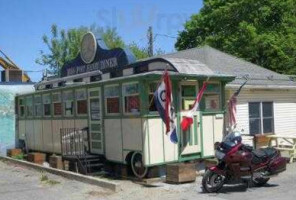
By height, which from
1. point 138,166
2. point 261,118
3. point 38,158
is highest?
point 261,118

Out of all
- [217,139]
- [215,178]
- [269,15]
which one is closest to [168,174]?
[215,178]

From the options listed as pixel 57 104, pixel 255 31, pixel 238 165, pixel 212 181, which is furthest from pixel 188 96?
pixel 255 31

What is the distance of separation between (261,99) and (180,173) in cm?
764

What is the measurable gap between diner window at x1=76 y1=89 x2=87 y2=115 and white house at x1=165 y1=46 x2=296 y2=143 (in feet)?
16.3

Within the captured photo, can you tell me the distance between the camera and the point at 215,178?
1088 cm

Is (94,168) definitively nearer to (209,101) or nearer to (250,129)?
(209,101)

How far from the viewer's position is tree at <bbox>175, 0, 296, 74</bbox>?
29.8 metres

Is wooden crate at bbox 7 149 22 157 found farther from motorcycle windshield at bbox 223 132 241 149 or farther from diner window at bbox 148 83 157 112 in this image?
motorcycle windshield at bbox 223 132 241 149

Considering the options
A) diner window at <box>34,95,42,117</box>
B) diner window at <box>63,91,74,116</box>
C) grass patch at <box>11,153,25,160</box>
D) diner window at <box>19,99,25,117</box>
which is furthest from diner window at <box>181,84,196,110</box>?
diner window at <box>19,99,25,117</box>

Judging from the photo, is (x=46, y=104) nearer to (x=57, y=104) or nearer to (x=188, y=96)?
(x=57, y=104)

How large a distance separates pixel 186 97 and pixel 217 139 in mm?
1749

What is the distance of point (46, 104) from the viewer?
Answer: 18.5 metres

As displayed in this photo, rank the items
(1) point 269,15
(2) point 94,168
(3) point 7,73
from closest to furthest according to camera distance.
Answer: (2) point 94,168
(3) point 7,73
(1) point 269,15

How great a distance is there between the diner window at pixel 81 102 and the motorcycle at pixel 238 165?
572 cm
